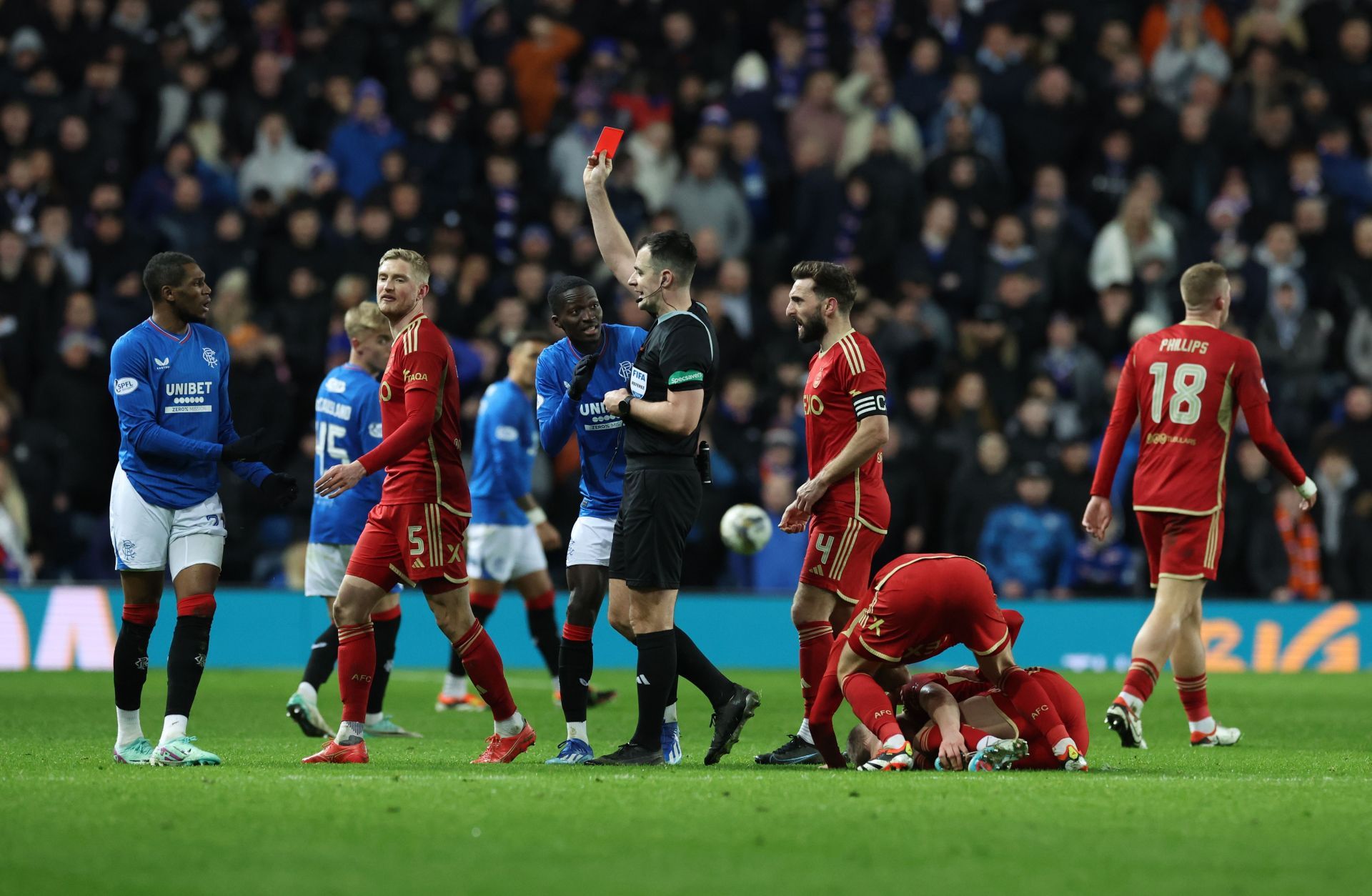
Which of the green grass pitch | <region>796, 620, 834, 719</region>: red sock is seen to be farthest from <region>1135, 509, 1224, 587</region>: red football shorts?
<region>796, 620, 834, 719</region>: red sock

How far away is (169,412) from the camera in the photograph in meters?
8.51

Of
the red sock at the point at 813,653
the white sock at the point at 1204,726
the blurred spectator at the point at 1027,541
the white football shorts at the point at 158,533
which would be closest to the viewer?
the white football shorts at the point at 158,533

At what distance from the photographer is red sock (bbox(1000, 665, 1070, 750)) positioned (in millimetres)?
8023

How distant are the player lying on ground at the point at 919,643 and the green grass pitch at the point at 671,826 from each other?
240mm

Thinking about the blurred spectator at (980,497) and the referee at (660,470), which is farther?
the blurred spectator at (980,497)

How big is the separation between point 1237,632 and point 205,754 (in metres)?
12.1

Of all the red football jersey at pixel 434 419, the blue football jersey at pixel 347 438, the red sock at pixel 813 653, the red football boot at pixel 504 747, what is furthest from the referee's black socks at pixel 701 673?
the blue football jersey at pixel 347 438

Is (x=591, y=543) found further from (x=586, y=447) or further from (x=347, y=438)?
(x=347, y=438)

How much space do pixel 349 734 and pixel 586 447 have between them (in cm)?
196

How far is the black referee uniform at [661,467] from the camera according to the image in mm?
8234

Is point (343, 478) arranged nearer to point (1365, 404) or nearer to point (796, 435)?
point (796, 435)

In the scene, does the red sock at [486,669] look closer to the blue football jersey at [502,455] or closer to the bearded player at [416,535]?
the bearded player at [416,535]

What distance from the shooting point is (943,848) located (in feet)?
19.0

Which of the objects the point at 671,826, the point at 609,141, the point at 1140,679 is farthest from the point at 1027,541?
the point at 671,826
